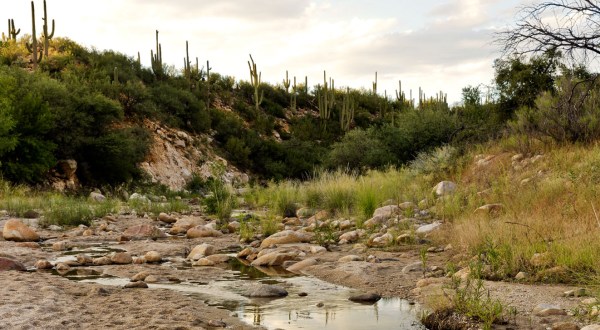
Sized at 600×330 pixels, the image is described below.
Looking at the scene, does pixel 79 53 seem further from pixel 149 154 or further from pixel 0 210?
pixel 0 210

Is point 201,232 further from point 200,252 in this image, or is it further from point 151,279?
point 151,279

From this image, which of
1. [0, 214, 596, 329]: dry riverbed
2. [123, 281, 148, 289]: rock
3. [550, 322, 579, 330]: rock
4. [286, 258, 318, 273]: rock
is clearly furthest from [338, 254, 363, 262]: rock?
[550, 322, 579, 330]: rock

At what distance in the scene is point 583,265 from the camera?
5738 mm

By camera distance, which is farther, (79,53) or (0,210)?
(79,53)

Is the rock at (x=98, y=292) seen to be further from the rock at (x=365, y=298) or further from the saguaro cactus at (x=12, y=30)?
the saguaro cactus at (x=12, y=30)

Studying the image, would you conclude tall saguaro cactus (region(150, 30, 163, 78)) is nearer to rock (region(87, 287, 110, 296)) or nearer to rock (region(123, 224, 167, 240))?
Result: rock (region(123, 224, 167, 240))

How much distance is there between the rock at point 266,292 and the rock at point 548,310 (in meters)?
2.33

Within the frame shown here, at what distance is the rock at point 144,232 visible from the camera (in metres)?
10.6

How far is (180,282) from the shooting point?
265 inches

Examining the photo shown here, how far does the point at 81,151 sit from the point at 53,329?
18.6 metres

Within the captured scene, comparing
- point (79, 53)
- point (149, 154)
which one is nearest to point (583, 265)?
point (149, 154)

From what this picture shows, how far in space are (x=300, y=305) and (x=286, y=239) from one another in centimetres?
386

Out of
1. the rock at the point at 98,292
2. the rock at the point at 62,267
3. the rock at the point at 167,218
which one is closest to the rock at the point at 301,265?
the rock at the point at 98,292

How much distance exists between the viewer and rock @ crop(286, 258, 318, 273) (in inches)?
300
